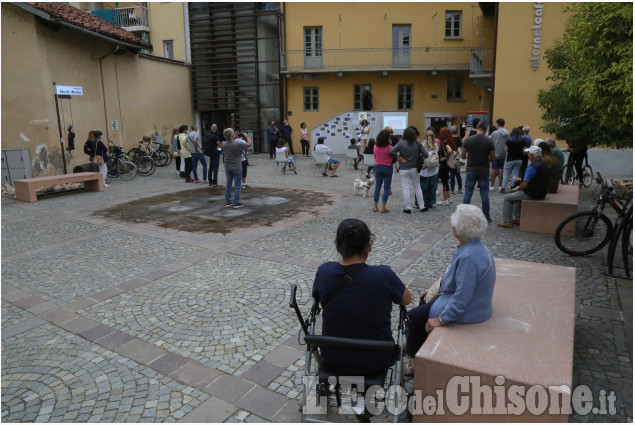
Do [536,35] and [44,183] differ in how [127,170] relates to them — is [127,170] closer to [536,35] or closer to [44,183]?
[44,183]

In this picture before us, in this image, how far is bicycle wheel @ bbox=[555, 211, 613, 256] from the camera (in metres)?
6.43

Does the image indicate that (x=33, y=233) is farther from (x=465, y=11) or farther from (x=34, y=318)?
(x=465, y=11)

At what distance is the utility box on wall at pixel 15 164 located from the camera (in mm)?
13875

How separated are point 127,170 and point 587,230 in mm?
13952

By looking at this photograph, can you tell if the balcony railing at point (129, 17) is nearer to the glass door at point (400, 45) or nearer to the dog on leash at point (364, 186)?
the glass door at point (400, 45)

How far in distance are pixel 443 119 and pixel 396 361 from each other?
22.1m

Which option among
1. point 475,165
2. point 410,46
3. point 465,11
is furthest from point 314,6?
point 475,165

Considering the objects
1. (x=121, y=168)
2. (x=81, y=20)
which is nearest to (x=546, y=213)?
(x=121, y=168)

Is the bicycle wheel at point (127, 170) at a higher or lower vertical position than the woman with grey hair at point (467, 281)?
lower

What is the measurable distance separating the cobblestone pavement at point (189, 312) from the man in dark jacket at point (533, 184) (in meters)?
0.56

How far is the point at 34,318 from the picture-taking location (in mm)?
4902

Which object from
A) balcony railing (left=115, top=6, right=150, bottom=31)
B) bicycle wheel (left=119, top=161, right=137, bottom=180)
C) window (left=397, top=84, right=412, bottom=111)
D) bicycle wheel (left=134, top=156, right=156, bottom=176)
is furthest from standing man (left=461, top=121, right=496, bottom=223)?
balcony railing (left=115, top=6, right=150, bottom=31)

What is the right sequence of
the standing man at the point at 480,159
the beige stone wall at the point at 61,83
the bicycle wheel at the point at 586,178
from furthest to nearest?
the beige stone wall at the point at 61,83 < the bicycle wheel at the point at 586,178 < the standing man at the point at 480,159

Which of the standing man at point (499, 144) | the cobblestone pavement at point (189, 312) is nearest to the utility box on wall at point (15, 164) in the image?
the cobblestone pavement at point (189, 312)
